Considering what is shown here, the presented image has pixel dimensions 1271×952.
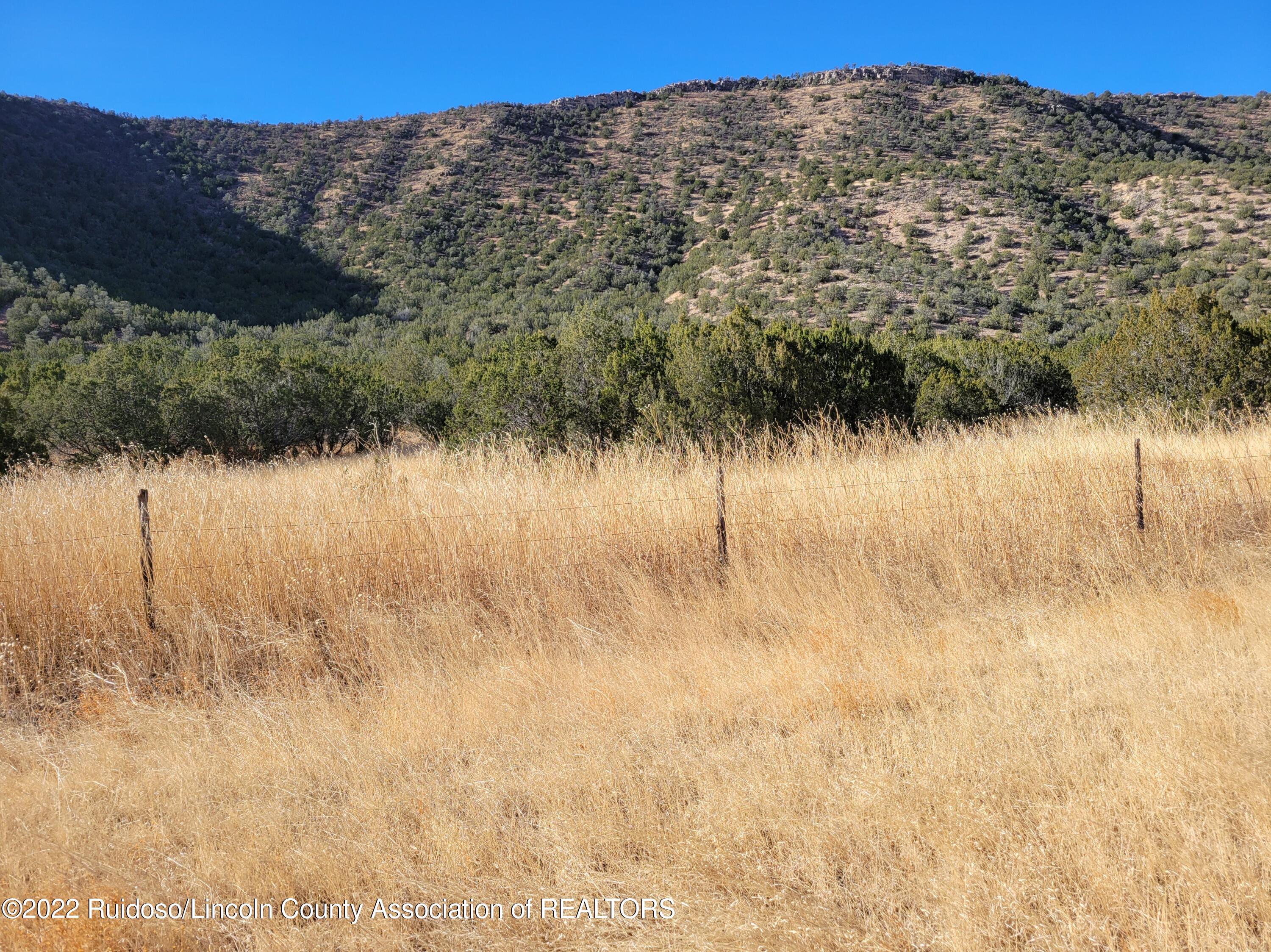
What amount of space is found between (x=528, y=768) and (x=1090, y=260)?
123 ft

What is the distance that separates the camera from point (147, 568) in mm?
5539

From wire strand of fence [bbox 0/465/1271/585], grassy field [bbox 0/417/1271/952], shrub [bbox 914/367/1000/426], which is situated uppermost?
shrub [bbox 914/367/1000/426]

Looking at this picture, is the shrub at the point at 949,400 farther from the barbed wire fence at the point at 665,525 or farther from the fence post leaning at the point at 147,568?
the fence post leaning at the point at 147,568

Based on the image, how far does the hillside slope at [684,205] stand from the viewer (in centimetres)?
3372

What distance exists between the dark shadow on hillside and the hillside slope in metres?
0.20

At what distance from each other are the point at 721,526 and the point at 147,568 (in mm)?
4320

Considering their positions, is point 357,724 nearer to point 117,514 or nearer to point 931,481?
point 117,514

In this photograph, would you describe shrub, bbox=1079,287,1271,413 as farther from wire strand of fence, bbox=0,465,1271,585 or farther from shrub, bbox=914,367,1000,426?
wire strand of fence, bbox=0,465,1271,585

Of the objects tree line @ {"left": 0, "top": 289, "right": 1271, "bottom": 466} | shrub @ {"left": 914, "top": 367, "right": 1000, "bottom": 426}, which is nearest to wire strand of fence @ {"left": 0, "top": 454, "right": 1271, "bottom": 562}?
tree line @ {"left": 0, "top": 289, "right": 1271, "bottom": 466}

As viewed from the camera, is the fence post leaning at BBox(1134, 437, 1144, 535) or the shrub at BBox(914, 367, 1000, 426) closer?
the fence post leaning at BBox(1134, 437, 1144, 535)

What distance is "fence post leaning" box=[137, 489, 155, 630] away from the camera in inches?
214

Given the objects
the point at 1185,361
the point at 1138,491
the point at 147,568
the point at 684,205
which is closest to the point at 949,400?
the point at 1185,361

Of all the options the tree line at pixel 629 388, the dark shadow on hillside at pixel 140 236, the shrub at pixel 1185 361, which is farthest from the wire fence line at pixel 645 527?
the dark shadow on hillside at pixel 140 236

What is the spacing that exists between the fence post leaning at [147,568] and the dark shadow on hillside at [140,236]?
3800 cm
